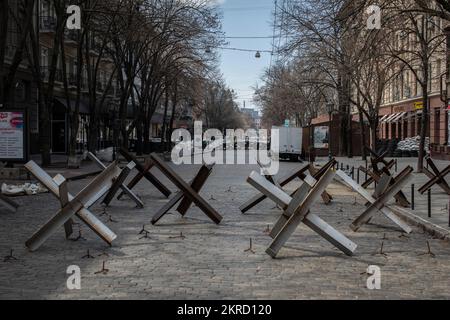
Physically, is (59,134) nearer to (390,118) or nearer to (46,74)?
(46,74)

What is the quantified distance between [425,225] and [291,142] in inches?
1360

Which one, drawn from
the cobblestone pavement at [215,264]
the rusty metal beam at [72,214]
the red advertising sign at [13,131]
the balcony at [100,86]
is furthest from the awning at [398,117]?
the rusty metal beam at [72,214]

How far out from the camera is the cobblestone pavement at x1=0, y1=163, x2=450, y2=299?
20.3ft

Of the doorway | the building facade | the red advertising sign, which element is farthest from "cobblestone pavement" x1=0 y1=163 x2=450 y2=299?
the doorway

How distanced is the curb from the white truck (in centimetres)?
3199

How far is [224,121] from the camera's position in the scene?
115 meters

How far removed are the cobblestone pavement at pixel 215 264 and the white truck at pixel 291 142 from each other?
33134 millimetres

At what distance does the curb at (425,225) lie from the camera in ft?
32.3

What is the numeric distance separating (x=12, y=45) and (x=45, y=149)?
393 inches

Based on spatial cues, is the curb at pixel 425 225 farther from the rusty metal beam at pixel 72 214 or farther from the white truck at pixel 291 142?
the white truck at pixel 291 142

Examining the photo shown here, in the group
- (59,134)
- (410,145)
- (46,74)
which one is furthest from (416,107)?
(59,134)

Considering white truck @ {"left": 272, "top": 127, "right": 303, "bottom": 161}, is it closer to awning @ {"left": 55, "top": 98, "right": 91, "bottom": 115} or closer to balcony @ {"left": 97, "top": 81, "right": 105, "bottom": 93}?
awning @ {"left": 55, "top": 98, "right": 91, "bottom": 115}

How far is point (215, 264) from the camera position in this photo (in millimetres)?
7570
